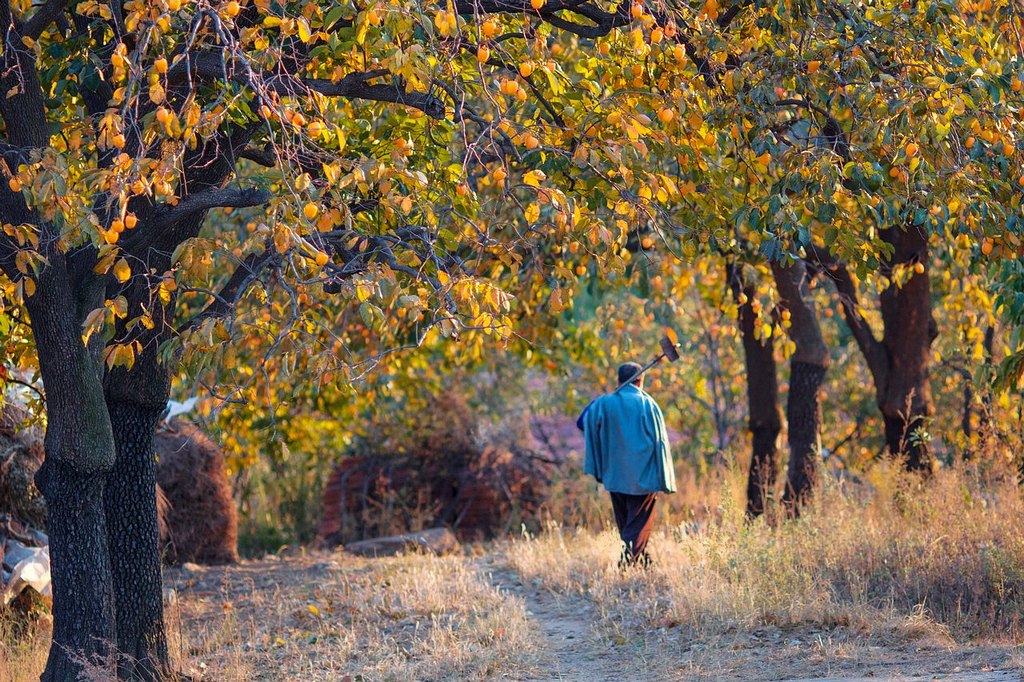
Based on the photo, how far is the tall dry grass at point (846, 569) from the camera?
7211 millimetres

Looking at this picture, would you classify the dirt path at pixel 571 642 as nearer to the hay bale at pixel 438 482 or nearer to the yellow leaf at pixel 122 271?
the yellow leaf at pixel 122 271

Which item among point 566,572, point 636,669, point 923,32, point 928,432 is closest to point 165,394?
point 636,669

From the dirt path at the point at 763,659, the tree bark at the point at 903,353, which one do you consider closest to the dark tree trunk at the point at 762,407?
the tree bark at the point at 903,353

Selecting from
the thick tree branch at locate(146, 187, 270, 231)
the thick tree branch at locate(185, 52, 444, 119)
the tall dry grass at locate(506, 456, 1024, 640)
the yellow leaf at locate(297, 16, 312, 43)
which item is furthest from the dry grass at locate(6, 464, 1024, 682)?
the yellow leaf at locate(297, 16, 312, 43)

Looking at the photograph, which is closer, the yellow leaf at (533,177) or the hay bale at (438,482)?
the yellow leaf at (533,177)

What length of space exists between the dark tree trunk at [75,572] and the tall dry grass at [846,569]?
131 inches

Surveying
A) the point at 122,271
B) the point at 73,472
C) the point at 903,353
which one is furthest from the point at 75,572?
the point at 903,353

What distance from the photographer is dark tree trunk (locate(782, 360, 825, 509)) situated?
35.7 ft

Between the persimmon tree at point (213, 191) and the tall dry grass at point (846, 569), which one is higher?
the persimmon tree at point (213, 191)

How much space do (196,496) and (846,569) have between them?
6471 mm

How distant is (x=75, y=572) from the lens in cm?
587

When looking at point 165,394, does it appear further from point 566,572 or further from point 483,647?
point 566,572

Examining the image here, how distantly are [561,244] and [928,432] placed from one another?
4.31m

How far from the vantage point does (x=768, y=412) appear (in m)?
11.3
